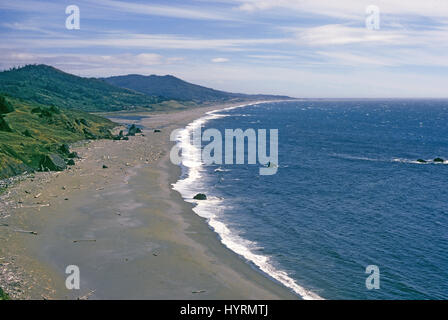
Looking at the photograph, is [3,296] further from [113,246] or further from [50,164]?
[50,164]

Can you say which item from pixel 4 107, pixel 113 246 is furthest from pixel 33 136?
pixel 113 246

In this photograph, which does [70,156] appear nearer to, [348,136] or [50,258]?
[50,258]

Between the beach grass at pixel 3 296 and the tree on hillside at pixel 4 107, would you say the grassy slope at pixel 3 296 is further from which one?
the tree on hillside at pixel 4 107

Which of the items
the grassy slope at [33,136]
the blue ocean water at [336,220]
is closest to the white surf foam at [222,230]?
the blue ocean water at [336,220]

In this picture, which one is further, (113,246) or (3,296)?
(113,246)

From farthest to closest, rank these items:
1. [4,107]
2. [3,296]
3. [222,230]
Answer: [4,107] → [222,230] → [3,296]
